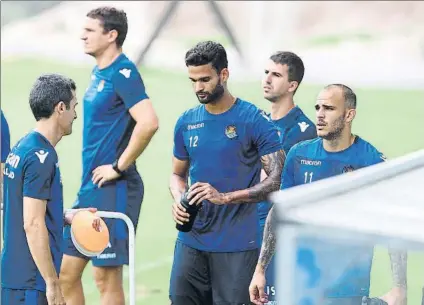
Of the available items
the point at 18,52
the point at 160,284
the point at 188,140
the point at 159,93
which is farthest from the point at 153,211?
the point at 18,52

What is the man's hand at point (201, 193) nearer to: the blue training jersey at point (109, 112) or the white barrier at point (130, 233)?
the white barrier at point (130, 233)

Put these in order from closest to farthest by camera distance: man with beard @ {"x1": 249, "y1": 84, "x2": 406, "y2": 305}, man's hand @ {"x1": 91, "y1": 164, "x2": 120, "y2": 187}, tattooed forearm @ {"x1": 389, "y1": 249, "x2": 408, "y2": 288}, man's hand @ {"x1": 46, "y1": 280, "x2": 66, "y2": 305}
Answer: tattooed forearm @ {"x1": 389, "y1": 249, "x2": 408, "y2": 288} → man's hand @ {"x1": 46, "y1": 280, "x2": 66, "y2": 305} → man with beard @ {"x1": 249, "y1": 84, "x2": 406, "y2": 305} → man's hand @ {"x1": 91, "y1": 164, "x2": 120, "y2": 187}

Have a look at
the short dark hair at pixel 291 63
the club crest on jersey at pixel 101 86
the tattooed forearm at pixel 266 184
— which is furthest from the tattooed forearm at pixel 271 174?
the club crest on jersey at pixel 101 86

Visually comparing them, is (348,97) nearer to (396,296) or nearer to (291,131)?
(291,131)

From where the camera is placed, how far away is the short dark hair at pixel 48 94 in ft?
16.2

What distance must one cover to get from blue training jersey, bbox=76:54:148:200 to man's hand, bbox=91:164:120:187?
0.05m

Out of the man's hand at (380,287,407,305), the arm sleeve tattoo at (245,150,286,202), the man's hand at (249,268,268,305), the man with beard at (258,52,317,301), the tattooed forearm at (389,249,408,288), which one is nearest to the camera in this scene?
the tattooed forearm at (389,249,408,288)

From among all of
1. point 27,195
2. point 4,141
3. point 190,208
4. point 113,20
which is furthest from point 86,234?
point 113,20

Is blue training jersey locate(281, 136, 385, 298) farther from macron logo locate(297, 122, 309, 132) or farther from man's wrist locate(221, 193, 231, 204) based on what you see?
macron logo locate(297, 122, 309, 132)

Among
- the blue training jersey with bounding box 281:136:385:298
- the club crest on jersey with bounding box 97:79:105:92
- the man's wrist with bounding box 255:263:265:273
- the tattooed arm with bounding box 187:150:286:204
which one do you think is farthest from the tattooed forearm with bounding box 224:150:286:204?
the blue training jersey with bounding box 281:136:385:298

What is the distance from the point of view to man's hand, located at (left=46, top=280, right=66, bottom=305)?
471 cm

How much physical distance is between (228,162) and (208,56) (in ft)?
1.56

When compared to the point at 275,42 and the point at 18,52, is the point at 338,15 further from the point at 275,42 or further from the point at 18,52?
the point at 18,52

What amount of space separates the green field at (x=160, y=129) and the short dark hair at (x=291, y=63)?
2.12 meters
